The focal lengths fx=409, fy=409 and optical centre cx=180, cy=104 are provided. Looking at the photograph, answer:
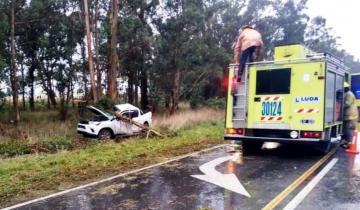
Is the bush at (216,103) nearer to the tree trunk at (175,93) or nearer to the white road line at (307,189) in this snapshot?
the tree trunk at (175,93)

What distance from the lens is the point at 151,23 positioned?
30562 mm

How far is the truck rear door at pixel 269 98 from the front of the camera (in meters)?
10.4

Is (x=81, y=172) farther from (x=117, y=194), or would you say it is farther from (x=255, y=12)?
(x=255, y=12)

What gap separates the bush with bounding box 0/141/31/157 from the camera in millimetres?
14938

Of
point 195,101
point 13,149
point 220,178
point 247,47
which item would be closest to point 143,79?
point 195,101

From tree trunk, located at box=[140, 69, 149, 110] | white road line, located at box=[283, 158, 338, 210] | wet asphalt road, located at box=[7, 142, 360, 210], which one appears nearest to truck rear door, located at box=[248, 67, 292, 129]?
wet asphalt road, located at box=[7, 142, 360, 210]

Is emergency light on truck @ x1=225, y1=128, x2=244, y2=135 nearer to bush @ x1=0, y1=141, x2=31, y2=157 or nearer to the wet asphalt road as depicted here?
the wet asphalt road

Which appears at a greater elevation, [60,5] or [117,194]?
[60,5]

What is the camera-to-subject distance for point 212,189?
726cm

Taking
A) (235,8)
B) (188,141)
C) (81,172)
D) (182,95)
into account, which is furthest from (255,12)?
(81,172)

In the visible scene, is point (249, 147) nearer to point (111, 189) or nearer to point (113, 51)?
point (111, 189)

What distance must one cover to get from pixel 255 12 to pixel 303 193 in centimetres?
3449

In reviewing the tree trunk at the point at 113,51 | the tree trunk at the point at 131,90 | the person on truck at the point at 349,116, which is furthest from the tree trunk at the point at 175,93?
the person on truck at the point at 349,116

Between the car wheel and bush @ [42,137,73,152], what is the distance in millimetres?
3182
